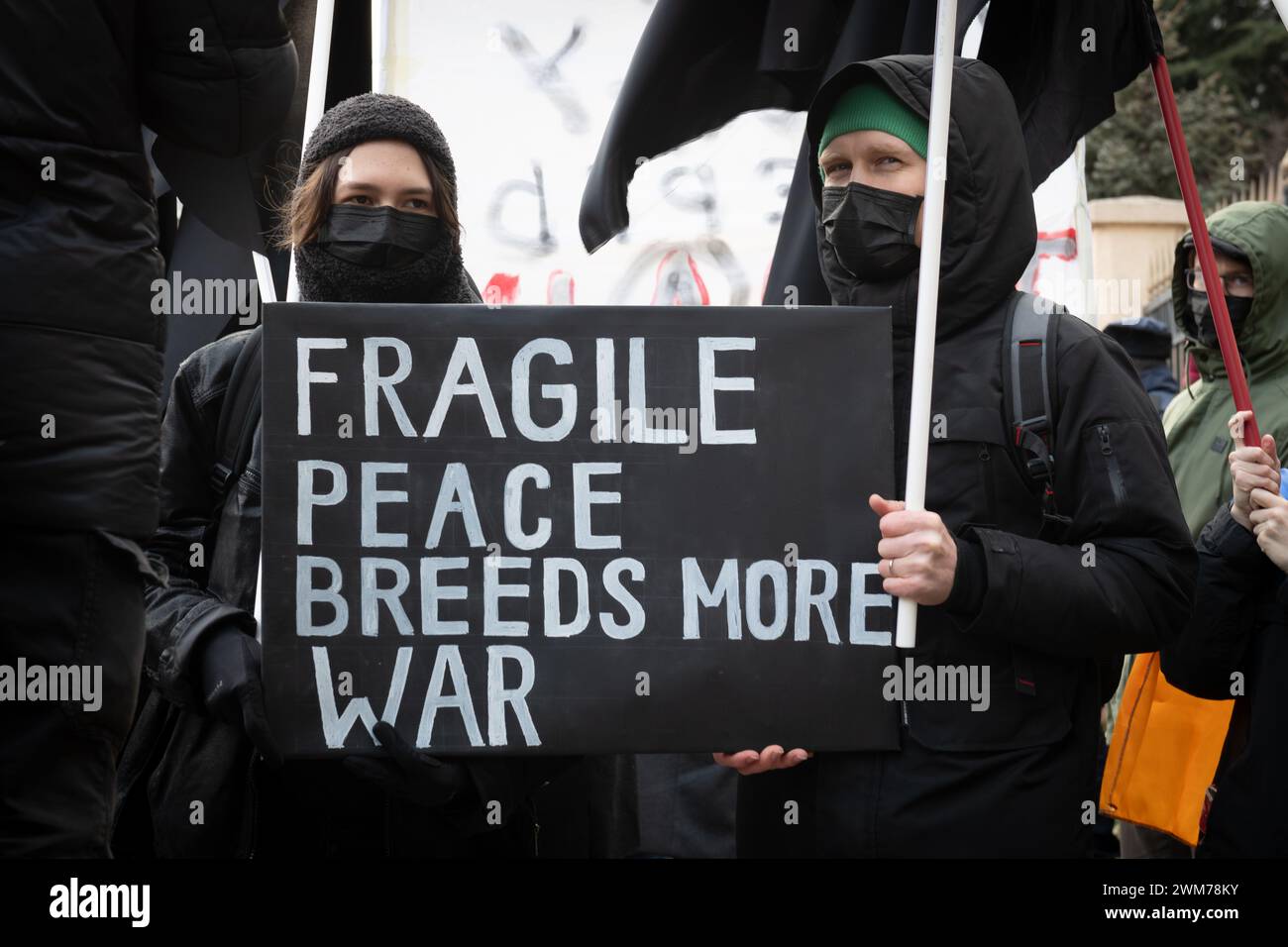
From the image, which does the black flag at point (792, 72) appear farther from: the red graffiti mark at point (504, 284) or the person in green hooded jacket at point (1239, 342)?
the person in green hooded jacket at point (1239, 342)

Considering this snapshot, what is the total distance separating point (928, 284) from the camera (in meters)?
2.70

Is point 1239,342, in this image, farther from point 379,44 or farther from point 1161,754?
point 379,44

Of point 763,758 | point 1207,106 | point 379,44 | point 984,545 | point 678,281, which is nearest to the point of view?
point 984,545

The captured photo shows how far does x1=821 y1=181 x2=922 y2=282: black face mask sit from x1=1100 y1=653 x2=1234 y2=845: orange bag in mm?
1730

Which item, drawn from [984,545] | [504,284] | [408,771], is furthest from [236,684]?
[504,284]

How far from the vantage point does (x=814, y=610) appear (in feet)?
9.12

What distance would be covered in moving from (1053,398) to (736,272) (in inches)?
108

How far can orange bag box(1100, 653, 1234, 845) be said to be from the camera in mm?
3893

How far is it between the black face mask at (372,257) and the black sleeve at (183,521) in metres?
0.36

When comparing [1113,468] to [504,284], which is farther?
[504,284]

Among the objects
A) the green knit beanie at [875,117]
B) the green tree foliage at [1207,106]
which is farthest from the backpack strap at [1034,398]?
the green tree foliage at [1207,106]

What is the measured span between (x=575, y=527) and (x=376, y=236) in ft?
2.76

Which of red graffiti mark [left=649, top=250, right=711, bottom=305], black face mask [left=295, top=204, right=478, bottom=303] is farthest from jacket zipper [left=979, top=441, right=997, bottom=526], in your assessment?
red graffiti mark [left=649, top=250, right=711, bottom=305]

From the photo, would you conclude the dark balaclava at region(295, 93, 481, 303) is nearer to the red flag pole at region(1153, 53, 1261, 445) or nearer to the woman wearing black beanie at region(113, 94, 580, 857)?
the woman wearing black beanie at region(113, 94, 580, 857)
